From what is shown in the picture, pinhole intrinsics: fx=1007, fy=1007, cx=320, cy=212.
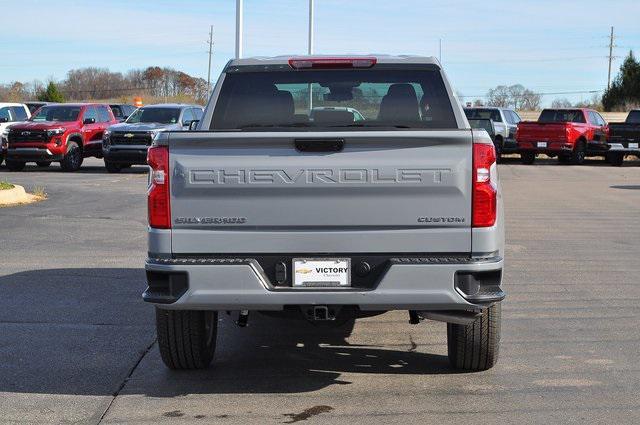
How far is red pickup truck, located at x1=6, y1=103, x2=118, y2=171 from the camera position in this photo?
2677 cm

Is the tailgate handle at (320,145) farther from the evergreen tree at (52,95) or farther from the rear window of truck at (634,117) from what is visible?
the evergreen tree at (52,95)

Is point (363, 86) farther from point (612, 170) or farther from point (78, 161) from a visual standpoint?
point (612, 170)

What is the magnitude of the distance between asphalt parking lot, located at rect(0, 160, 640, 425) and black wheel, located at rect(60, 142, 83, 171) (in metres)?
15.2

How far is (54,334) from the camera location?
25.3 feet

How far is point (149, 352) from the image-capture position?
7148 millimetres

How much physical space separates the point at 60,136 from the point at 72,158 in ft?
2.43

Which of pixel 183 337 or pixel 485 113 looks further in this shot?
pixel 485 113

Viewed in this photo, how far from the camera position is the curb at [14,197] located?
57.9 feet

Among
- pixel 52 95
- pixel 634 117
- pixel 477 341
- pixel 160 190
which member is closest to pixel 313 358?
pixel 477 341

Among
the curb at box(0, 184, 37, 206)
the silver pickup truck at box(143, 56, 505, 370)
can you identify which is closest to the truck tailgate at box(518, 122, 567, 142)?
the curb at box(0, 184, 37, 206)

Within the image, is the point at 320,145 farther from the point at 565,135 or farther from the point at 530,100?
the point at 530,100

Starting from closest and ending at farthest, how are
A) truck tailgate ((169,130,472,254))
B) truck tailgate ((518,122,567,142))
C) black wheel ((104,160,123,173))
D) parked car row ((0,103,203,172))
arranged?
truck tailgate ((169,130,472,254)), parked car row ((0,103,203,172)), black wheel ((104,160,123,173)), truck tailgate ((518,122,567,142))

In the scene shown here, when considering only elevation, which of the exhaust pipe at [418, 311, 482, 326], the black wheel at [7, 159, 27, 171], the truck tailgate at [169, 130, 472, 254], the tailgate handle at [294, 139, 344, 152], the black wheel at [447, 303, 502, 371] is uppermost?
the tailgate handle at [294, 139, 344, 152]

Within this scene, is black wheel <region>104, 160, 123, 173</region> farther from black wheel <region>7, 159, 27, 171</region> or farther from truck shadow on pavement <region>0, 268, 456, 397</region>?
truck shadow on pavement <region>0, 268, 456, 397</region>
